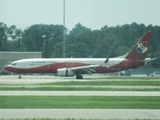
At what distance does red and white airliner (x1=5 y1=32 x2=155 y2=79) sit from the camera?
6031 cm

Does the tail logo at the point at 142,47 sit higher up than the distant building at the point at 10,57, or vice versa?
the tail logo at the point at 142,47

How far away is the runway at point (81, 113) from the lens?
16812 millimetres

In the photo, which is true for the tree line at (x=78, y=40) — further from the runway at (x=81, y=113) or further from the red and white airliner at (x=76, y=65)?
the runway at (x=81, y=113)

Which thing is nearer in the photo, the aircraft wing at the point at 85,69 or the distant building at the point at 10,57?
the aircraft wing at the point at 85,69

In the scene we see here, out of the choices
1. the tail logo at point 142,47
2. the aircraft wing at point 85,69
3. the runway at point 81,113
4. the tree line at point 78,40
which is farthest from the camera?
the tree line at point 78,40

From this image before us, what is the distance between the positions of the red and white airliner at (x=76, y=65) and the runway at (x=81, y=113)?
1589 inches

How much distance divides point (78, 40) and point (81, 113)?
361 ft

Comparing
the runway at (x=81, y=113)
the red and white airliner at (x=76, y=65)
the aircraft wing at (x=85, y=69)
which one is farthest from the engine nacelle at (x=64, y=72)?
the runway at (x=81, y=113)

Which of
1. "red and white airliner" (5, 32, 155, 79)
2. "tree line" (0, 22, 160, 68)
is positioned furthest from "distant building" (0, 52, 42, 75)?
"tree line" (0, 22, 160, 68)

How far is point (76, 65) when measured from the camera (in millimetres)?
61312

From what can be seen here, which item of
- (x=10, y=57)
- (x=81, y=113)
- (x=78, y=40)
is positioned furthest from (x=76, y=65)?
(x=78, y=40)

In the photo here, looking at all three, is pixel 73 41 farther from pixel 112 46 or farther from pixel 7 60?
pixel 7 60

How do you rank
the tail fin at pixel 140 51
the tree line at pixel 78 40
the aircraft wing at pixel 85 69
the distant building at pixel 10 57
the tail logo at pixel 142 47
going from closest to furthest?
the aircraft wing at pixel 85 69 < the tail fin at pixel 140 51 < the tail logo at pixel 142 47 < the distant building at pixel 10 57 < the tree line at pixel 78 40

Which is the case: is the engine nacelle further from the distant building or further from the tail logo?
the distant building
